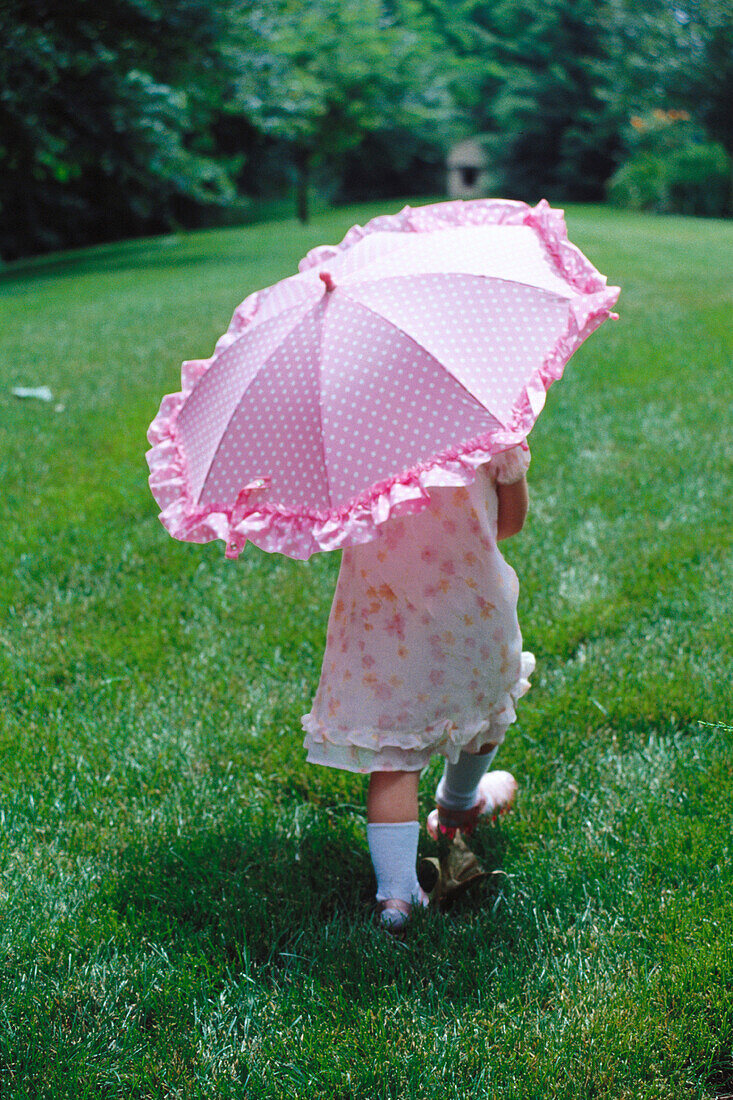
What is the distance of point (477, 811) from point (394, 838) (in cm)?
35

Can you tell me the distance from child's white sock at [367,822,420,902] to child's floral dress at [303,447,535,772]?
0.13 m

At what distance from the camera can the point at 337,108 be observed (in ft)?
78.9

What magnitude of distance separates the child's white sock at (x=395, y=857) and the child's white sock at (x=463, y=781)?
0.22 m

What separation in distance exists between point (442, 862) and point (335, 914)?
10.2 inches

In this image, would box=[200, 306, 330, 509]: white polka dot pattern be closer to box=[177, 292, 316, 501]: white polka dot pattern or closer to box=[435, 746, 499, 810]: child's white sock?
box=[177, 292, 316, 501]: white polka dot pattern

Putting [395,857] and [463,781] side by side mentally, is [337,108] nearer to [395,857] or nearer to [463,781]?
[463,781]

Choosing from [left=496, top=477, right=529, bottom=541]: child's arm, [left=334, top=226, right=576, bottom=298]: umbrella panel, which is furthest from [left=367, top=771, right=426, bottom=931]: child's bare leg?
[left=334, top=226, right=576, bottom=298]: umbrella panel

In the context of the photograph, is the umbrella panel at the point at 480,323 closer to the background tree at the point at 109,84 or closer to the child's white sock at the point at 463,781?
the child's white sock at the point at 463,781

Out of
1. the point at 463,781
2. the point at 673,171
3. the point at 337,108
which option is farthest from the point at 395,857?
the point at 673,171

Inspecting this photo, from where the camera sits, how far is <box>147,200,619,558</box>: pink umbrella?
1690 millimetres

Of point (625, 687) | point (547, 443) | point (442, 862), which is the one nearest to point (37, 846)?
point (442, 862)

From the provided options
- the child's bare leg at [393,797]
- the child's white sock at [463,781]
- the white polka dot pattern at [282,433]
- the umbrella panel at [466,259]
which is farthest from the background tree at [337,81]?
the child's bare leg at [393,797]

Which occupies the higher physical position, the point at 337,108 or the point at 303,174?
the point at 337,108

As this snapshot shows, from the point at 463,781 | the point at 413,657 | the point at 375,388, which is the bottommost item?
the point at 463,781
